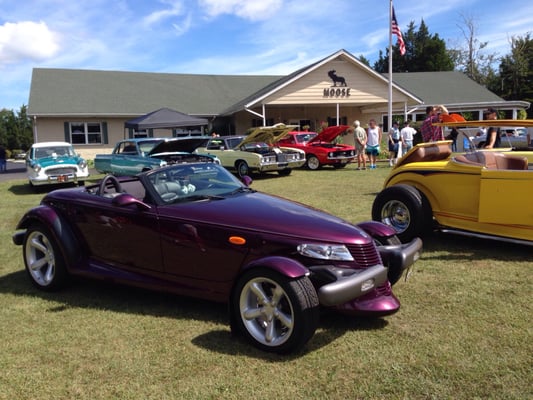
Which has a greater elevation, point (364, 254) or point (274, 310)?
point (364, 254)

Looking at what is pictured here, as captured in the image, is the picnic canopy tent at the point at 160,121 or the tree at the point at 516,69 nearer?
the picnic canopy tent at the point at 160,121

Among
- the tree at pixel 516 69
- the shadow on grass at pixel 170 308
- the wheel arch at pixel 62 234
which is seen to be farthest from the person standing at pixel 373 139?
the tree at pixel 516 69

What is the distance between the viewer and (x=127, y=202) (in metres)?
4.04

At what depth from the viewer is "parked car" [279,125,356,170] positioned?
58.1 feet

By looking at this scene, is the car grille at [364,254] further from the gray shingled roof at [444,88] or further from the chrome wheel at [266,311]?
the gray shingled roof at [444,88]

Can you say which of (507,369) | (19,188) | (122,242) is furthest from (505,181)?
(19,188)

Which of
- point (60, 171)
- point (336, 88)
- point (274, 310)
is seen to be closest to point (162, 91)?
point (336, 88)

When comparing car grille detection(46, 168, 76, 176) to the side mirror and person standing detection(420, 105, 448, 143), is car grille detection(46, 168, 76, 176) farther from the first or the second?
the side mirror

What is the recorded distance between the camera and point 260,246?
3541mm

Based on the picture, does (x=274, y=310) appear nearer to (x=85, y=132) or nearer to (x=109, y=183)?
(x=109, y=183)

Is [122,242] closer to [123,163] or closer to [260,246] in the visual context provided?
[260,246]

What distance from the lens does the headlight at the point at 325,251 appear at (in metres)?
3.42

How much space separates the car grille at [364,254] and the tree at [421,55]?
63.5 meters

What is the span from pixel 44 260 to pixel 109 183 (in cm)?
Result: 111
